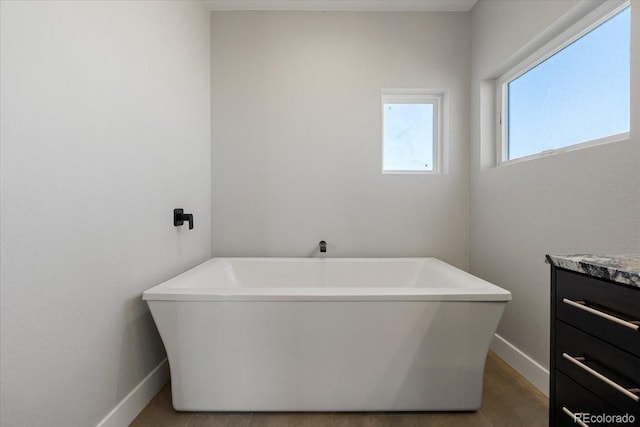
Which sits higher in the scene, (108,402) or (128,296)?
(128,296)

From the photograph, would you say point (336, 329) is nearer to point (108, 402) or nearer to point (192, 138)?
point (108, 402)

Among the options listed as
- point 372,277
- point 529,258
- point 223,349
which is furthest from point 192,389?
point 529,258

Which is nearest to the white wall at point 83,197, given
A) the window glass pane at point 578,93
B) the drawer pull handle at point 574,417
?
the drawer pull handle at point 574,417

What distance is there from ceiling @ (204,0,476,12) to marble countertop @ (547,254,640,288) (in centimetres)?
241

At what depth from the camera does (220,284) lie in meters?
2.33

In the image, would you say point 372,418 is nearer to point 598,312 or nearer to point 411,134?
point 598,312

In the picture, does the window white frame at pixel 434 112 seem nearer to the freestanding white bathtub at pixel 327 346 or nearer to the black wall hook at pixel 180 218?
the freestanding white bathtub at pixel 327 346

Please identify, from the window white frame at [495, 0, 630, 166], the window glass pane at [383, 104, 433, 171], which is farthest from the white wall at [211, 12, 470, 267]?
the window white frame at [495, 0, 630, 166]

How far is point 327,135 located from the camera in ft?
8.93

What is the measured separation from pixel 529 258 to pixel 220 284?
204 centimetres

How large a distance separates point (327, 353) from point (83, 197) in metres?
1.30

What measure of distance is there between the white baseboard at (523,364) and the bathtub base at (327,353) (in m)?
0.48

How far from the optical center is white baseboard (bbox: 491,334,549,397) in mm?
1836

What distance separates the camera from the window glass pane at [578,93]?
1.48m
